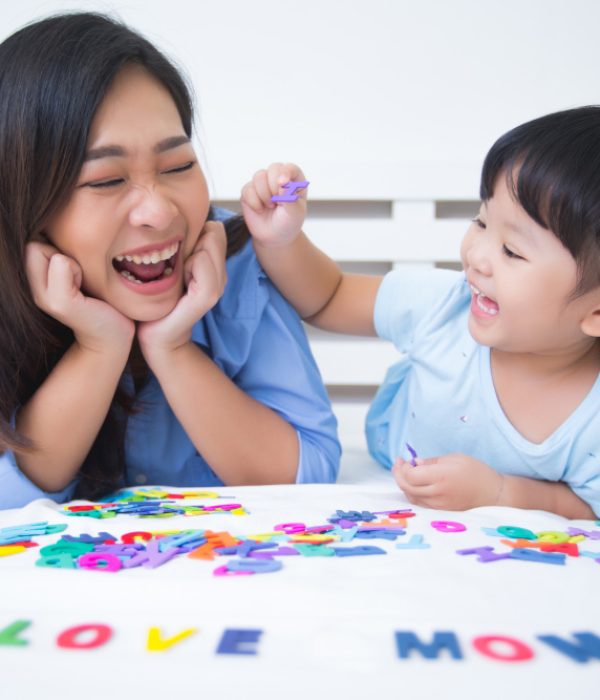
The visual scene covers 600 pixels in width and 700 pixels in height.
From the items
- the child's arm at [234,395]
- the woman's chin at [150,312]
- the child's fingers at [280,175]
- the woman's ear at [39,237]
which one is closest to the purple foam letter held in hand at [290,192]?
the child's fingers at [280,175]

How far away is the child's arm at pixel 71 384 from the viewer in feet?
3.53

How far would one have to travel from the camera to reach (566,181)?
1029 mm

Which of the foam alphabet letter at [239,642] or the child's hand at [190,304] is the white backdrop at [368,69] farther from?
the foam alphabet letter at [239,642]

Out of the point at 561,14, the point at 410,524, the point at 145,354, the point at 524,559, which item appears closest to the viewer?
the point at 524,559

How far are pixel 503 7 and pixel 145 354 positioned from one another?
136 cm

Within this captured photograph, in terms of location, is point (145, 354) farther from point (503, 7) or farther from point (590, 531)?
point (503, 7)

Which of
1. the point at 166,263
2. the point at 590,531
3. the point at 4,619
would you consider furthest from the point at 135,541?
the point at 590,531

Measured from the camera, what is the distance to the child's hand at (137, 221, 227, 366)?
1.13 m

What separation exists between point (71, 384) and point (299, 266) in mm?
416

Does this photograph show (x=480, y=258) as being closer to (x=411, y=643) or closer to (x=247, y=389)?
(x=247, y=389)

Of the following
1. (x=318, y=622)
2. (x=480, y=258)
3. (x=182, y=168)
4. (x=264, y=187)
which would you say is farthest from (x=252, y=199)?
(x=318, y=622)

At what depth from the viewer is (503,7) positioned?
6.38 feet

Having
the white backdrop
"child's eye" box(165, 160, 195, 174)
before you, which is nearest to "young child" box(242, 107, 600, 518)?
"child's eye" box(165, 160, 195, 174)

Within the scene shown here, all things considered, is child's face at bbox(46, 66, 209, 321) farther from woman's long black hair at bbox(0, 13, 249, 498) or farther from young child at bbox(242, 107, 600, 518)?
young child at bbox(242, 107, 600, 518)
